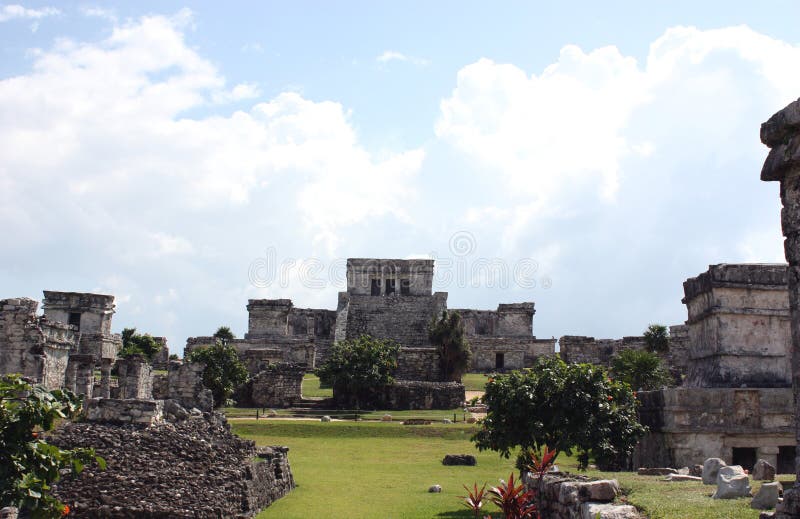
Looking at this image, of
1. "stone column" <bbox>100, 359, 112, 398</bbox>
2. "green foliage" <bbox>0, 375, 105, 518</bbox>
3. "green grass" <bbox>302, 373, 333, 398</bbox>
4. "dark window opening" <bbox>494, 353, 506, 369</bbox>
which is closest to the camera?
"green foliage" <bbox>0, 375, 105, 518</bbox>

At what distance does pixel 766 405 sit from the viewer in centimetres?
1191

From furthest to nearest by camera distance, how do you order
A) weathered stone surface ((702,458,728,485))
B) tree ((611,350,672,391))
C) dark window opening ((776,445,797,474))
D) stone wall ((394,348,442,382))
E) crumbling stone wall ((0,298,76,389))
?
stone wall ((394,348,442,382)) < tree ((611,350,672,391)) < crumbling stone wall ((0,298,76,389)) < dark window opening ((776,445,797,474)) < weathered stone surface ((702,458,728,485))

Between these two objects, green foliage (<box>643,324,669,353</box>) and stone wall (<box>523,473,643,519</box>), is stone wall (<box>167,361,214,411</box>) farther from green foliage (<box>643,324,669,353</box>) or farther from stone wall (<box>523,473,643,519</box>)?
green foliage (<box>643,324,669,353</box>)

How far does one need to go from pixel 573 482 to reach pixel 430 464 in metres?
10.4

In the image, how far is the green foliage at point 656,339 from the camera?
3653cm

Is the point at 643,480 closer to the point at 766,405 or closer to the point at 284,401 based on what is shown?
the point at 766,405

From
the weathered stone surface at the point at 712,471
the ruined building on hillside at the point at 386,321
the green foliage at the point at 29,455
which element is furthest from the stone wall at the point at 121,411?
the ruined building on hillside at the point at 386,321

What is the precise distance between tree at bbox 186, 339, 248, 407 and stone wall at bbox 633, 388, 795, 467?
18519 millimetres

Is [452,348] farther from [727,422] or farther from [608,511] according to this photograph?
[608,511]

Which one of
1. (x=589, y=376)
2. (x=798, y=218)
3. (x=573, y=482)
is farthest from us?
(x=589, y=376)

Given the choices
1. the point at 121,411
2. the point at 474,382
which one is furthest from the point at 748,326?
the point at 474,382

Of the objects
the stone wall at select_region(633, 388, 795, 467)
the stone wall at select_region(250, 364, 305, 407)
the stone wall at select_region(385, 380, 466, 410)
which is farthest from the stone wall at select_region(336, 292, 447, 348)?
the stone wall at select_region(633, 388, 795, 467)

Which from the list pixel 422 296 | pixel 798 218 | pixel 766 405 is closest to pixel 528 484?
pixel 766 405

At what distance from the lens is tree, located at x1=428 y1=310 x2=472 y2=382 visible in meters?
34.9
